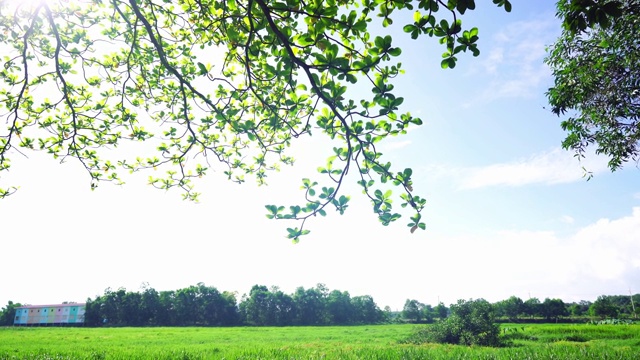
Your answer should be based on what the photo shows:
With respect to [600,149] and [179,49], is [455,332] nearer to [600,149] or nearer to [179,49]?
[600,149]

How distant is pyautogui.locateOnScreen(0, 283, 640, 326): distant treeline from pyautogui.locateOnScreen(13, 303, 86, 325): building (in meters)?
2.81

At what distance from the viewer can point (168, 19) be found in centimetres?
585

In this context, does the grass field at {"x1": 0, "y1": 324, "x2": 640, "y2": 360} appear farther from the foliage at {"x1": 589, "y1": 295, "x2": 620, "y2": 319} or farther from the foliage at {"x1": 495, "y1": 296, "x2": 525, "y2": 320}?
the foliage at {"x1": 589, "y1": 295, "x2": 620, "y2": 319}

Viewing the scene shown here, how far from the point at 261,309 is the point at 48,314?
166ft

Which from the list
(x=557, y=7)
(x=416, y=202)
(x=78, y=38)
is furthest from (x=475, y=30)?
(x=557, y=7)

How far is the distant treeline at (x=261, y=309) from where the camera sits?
74.3m

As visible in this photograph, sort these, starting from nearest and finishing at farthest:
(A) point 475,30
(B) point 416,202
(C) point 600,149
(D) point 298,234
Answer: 1. (A) point 475,30
2. (D) point 298,234
3. (B) point 416,202
4. (C) point 600,149

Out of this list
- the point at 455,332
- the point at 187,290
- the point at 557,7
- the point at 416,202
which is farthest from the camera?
the point at 187,290

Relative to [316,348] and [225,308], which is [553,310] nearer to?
[225,308]

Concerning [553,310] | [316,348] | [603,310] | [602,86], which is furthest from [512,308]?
[602,86]

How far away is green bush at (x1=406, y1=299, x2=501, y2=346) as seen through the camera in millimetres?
26500

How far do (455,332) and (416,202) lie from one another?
2935 cm

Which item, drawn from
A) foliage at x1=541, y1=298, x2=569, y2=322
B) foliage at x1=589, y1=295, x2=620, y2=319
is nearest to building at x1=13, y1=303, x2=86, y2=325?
foliage at x1=541, y1=298, x2=569, y2=322

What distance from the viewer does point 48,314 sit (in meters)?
80.6
